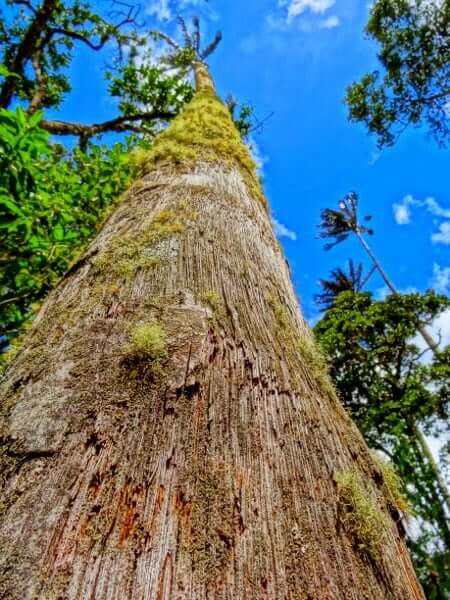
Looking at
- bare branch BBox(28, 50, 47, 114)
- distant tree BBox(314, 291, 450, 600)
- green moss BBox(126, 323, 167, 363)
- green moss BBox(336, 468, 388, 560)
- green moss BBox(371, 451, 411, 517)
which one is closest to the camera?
green moss BBox(336, 468, 388, 560)

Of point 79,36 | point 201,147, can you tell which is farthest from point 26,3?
point 201,147

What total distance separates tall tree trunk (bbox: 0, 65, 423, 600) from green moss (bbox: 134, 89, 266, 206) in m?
1.38

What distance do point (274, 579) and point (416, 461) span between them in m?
11.9

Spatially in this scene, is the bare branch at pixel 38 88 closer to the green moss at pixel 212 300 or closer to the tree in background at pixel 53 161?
the tree in background at pixel 53 161

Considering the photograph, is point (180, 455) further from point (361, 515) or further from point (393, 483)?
point (393, 483)

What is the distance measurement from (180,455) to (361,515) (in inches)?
17.9

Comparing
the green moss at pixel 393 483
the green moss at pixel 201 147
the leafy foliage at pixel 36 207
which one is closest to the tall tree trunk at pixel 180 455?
the green moss at pixel 393 483

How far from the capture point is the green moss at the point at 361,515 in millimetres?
830

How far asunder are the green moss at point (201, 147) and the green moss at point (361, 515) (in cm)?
214

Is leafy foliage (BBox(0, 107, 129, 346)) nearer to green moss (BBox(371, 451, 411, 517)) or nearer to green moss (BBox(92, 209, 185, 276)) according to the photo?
green moss (BBox(92, 209, 185, 276))

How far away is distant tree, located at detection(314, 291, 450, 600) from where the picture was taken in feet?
32.4

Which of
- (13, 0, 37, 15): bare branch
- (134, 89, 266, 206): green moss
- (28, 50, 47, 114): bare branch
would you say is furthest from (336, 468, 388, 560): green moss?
(13, 0, 37, 15): bare branch

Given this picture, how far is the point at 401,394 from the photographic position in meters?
10.2

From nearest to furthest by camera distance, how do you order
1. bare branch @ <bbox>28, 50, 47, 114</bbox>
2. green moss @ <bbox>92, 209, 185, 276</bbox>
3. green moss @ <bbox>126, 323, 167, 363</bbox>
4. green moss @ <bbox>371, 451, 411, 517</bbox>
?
green moss @ <bbox>126, 323, 167, 363</bbox>
green moss @ <bbox>371, 451, 411, 517</bbox>
green moss @ <bbox>92, 209, 185, 276</bbox>
bare branch @ <bbox>28, 50, 47, 114</bbox>
